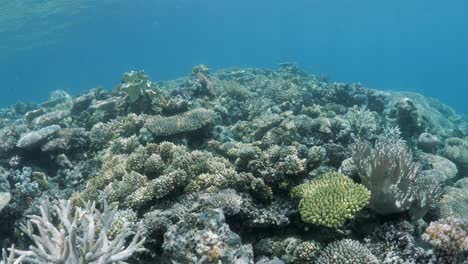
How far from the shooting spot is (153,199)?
6.33 m

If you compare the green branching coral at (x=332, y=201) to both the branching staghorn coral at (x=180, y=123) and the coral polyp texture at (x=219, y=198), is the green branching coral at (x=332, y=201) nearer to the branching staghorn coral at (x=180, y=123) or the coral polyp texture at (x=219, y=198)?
the coral polyp texture at (x=219, y=198)

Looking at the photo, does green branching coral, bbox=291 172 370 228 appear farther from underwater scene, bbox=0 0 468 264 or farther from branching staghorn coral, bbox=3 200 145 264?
branching staghorn coral, bbox=3 200 145 264

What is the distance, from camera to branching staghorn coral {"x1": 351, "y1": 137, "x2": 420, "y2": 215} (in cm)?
550

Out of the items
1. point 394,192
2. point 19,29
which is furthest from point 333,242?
point 19,29

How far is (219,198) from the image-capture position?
5578 mm

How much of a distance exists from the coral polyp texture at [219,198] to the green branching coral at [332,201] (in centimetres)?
2

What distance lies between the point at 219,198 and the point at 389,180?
258cm

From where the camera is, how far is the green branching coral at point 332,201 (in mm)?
5324

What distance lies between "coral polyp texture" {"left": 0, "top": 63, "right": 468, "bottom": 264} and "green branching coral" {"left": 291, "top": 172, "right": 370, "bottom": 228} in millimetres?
17

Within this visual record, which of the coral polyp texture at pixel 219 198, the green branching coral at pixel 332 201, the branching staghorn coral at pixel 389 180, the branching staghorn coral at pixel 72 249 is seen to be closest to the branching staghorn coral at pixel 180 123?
the coral polyp texture at pixel 219 198

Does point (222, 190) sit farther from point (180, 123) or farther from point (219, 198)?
point (180, 123)

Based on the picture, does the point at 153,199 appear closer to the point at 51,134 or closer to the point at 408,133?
the point at 51,134

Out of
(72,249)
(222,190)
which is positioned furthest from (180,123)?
(72,249)

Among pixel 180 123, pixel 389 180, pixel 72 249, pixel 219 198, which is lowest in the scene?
pixel 72 249
